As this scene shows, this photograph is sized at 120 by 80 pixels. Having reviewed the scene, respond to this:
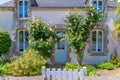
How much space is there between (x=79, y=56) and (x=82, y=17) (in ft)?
9.36

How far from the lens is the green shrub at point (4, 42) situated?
22.5 metres

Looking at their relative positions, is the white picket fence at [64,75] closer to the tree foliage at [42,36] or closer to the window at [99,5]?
the tree foliage at [42,36]

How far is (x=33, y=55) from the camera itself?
18.5 m

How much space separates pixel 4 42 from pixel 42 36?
9.79ft

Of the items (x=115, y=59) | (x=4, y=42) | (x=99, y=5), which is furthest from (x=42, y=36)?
(x=115, y=59)

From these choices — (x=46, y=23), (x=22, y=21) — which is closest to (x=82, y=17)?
(x=46, y=23)

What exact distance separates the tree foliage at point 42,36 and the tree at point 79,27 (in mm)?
1221

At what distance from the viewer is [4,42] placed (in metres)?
22.7

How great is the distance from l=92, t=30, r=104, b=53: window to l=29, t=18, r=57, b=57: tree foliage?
3639 millimetres

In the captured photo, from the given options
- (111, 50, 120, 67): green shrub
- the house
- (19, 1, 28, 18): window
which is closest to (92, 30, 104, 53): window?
the house

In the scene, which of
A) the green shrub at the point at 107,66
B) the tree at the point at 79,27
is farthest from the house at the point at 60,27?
the green shrub at the point at 107,66

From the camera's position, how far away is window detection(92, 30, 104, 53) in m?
24.1

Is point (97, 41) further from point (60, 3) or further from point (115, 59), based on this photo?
point (60, 3)

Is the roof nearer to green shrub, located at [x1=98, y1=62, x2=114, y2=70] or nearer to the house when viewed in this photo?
the house
